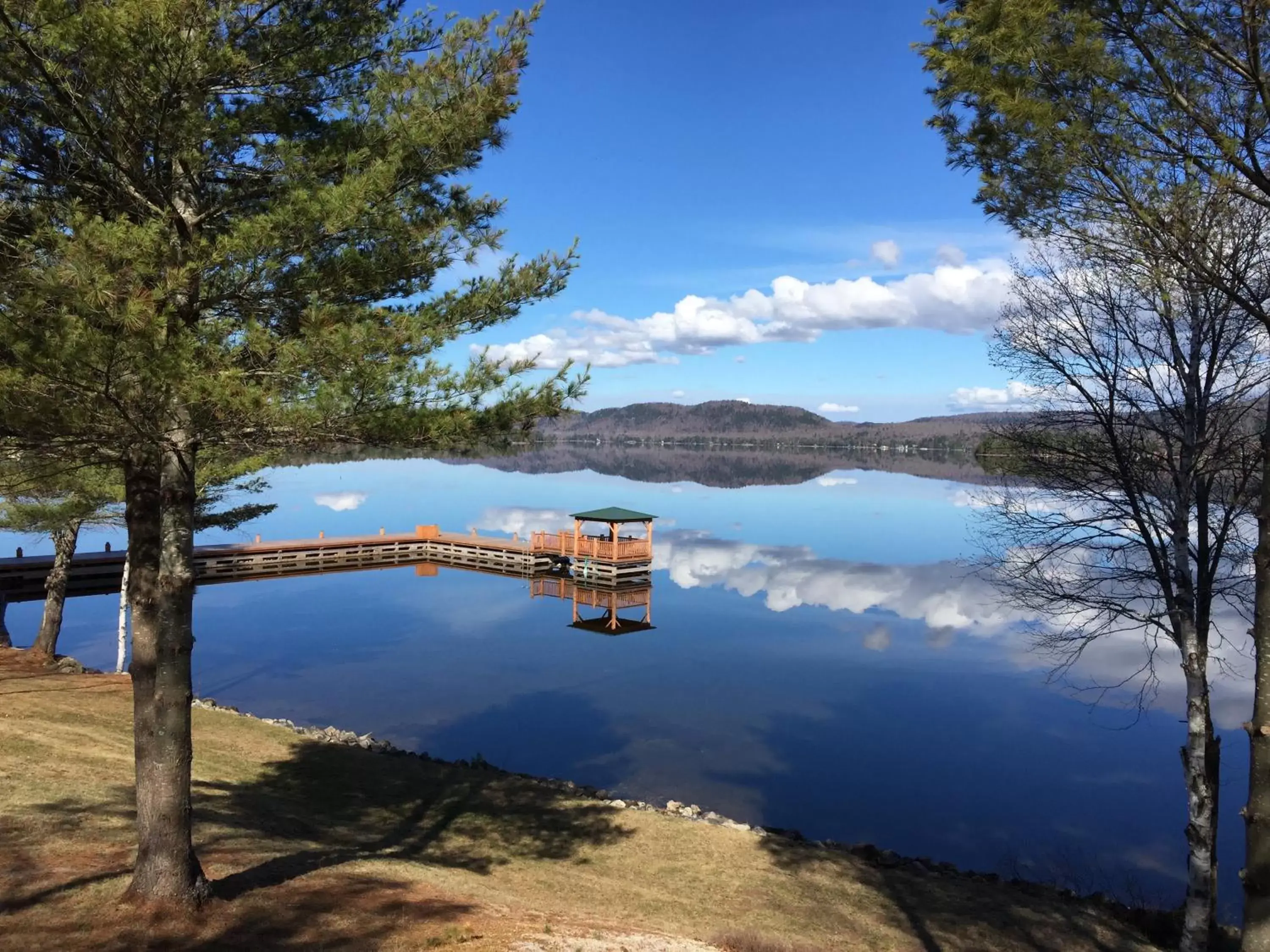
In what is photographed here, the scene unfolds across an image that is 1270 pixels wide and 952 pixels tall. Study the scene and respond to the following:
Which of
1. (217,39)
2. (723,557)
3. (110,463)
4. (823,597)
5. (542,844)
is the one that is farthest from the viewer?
(723,557)

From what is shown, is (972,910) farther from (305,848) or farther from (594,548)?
(594,548)

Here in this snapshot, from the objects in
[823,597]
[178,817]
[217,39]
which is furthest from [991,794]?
[823,597]

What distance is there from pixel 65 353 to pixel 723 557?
42.8 metres

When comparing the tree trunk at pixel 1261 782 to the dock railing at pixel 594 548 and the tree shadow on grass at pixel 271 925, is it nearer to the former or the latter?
the tree shadow on grass at pixel 271 925

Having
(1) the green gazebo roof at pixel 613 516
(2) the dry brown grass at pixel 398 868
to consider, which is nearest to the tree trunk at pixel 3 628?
(2) the dry brown grass at pixel 398 868

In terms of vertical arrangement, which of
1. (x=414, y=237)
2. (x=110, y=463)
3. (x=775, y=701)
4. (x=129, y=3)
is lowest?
(x=775, y=701)

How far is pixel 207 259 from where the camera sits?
240 inches

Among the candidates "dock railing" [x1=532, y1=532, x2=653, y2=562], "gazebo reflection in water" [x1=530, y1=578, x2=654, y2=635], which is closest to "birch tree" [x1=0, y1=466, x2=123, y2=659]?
"gazebo reflection in water" [x1=530, y1=578, x2=654, y2=635]

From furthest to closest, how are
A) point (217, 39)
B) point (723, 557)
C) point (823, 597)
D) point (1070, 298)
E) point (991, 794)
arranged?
point (723, 557)
point (823, 597)
point (991, 794)
point (1070, 298)
point (217, 39)

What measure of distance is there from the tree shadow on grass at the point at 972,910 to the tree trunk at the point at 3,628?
19707mm

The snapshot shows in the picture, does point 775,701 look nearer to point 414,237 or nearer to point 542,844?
point 542,844

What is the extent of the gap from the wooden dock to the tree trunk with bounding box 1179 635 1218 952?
31076 mm

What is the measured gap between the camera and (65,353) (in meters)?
5.07

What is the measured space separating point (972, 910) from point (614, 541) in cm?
2980
